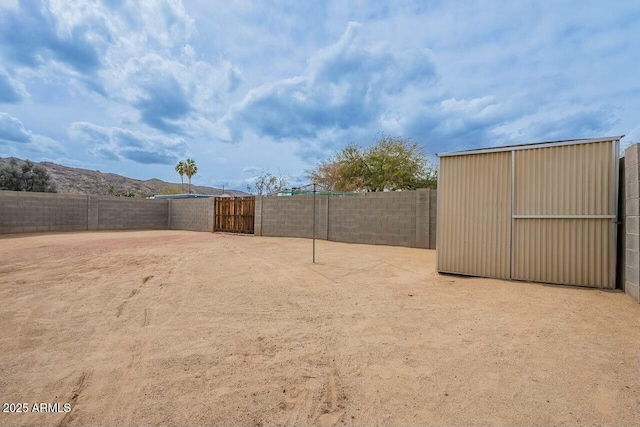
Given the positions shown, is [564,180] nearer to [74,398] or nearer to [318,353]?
[318,353]

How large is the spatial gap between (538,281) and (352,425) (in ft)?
14.6

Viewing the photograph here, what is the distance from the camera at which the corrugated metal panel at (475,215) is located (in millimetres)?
4902

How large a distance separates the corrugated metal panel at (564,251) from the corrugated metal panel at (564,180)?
0.21 meters

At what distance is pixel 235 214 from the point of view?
1441cm

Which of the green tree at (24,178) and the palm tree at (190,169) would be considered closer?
the green tree at (24,178)

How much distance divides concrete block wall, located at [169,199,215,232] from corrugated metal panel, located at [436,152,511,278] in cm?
1293

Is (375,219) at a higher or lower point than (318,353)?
higher

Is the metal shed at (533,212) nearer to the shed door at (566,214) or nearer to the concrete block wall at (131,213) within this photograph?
the shed door at (566,214)

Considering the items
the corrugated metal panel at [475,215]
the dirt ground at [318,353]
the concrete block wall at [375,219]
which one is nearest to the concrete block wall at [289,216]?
the concrete block wall at [375,219]

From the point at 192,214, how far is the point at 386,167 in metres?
11.7

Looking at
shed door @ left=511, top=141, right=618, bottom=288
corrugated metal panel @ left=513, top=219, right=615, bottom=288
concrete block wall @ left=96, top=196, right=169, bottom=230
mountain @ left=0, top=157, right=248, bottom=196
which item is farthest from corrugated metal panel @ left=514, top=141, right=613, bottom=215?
mountain @ left=0, top=157, right=248, bottom=196

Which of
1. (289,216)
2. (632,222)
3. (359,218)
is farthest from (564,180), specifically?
(289,216)

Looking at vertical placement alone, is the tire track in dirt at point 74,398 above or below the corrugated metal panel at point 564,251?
below

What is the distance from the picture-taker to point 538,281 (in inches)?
181
